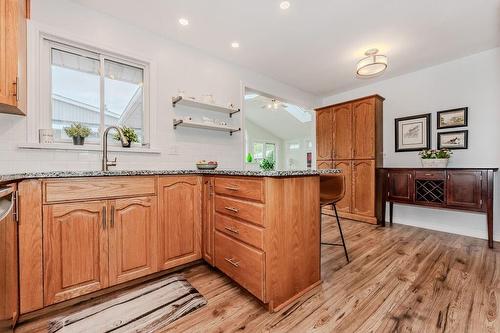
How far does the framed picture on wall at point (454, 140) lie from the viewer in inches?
121

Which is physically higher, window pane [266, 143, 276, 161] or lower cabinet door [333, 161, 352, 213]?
window pane [266, 143, 276, 161]

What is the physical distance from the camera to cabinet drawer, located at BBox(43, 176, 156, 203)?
140 centimetres

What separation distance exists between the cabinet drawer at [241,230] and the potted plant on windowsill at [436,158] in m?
3.05

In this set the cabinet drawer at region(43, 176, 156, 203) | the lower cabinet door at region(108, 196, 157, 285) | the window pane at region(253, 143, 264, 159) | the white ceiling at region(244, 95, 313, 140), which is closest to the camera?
the cabinet drawer at region(43, 176, 156, 203)

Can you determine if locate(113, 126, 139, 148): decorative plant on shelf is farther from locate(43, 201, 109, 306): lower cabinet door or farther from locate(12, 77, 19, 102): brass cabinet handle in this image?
locate(43, 201, 109, 306): lower cabinet door

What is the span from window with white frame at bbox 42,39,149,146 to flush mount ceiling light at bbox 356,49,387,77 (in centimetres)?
270

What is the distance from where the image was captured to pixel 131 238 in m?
1.69

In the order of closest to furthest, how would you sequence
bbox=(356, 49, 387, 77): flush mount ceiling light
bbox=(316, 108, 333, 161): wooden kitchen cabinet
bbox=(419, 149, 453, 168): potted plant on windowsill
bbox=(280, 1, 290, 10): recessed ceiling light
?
bbox=(280, 1, 290, 10): recessed ceiling light, bbox=(356, 49, 387, 77): flush mount ceiling light, bbox=(419, 149, 453, 168): potted plant on windowsill, bbox=(316, 108, 333, 161): wooden kitchen cabinet

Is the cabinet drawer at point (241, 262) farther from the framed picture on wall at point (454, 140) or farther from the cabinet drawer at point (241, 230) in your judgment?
the framed picture on wall at point (454, 140)

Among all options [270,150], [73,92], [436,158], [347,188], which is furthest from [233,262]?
[270,150]

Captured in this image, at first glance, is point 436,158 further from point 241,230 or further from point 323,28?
point 241,230

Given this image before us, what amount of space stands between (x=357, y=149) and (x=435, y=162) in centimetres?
107

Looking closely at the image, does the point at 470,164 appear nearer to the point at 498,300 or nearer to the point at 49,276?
the point at 498,300

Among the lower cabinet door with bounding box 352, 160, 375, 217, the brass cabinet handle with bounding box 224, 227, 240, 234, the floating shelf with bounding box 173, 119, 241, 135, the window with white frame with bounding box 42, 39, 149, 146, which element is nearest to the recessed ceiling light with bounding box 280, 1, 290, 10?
the floating shelf with bounding box 173, 119, 241, 135
